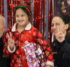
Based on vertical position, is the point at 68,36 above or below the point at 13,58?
above

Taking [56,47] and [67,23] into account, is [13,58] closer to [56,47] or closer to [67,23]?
[56,47]

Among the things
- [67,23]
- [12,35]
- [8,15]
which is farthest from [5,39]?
[67,23]

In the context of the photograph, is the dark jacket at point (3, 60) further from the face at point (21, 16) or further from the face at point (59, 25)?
the face at point (59, 25)

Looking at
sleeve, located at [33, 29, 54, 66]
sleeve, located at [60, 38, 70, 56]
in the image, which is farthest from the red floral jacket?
sleeve, located at [60, 38, 70, 56]

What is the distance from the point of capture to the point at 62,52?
62 centimetres

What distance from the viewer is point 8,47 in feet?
2.07

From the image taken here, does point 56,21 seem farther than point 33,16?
No

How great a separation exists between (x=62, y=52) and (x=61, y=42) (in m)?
0.08

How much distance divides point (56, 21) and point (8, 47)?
36 centimetres

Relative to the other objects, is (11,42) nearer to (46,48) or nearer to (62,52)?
(46,48)

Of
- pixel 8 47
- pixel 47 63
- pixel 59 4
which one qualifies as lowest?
pixel 47 63

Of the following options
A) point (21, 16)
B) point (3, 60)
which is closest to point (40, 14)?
point (21, 16)

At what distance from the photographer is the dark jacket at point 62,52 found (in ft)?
1.88

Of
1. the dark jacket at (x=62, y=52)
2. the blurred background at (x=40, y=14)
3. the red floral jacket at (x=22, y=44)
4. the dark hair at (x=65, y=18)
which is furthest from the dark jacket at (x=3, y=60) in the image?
the dark hair at (x=65, y=18)
